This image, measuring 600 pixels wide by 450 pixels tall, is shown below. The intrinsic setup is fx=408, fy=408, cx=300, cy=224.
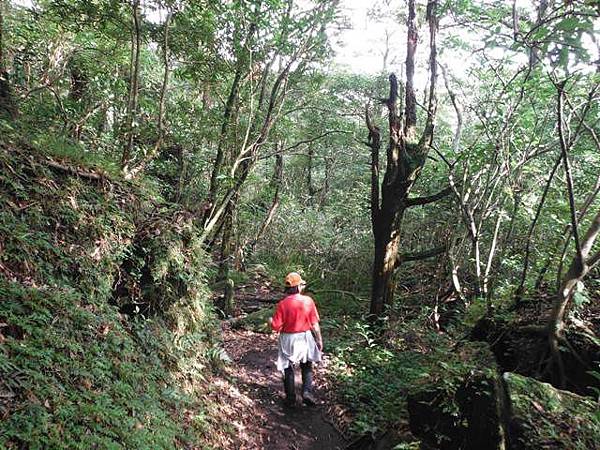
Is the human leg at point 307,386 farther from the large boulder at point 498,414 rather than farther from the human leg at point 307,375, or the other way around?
the large boulder at point 498,414

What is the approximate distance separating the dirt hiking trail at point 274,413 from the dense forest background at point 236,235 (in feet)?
1.12

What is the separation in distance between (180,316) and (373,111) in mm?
16939

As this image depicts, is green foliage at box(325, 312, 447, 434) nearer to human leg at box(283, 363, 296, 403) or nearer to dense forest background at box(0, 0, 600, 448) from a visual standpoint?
dense forest background at box(0, 0, 600, 448)

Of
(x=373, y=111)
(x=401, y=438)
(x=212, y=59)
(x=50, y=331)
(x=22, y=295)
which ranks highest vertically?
(x=373, y=111)

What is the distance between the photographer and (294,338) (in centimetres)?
602

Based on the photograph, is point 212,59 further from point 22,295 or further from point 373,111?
point 373,111

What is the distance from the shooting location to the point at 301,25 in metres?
8.13

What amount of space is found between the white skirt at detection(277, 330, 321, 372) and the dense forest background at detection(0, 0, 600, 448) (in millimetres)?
969

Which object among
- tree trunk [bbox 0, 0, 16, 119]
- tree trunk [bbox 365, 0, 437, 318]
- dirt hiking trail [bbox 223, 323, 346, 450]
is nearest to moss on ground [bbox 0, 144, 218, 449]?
dirt hiking trail [bbox 223, 323, 346, 450]

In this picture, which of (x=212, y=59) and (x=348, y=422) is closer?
(x=348, y=422)

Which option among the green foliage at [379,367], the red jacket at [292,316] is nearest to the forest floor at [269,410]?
the green foliage at [379,367]

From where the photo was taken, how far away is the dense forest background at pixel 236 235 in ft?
11.5

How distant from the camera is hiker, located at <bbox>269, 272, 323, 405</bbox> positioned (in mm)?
5996

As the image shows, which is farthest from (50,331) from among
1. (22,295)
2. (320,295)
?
(320,295)
